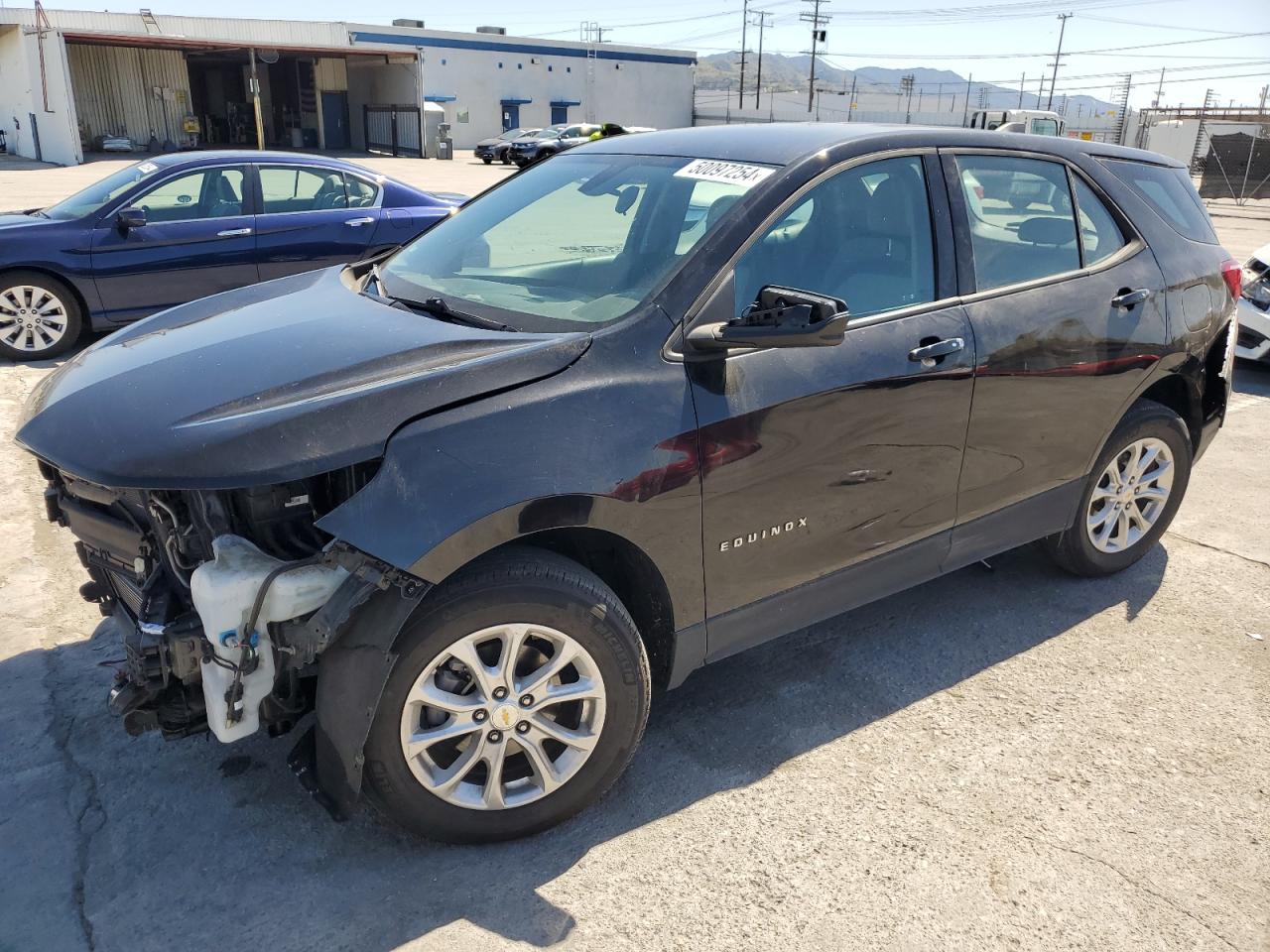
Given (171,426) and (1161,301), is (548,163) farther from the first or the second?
(1161,301)

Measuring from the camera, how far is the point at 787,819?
287 centimetres

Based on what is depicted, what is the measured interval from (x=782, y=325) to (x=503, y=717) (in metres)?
1.28

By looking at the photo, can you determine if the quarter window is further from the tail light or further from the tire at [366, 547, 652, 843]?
the tire at [366, 547, 652, 843]

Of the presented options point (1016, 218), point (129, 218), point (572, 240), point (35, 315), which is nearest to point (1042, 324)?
point (1016, 218)

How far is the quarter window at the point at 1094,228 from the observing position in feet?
12.8

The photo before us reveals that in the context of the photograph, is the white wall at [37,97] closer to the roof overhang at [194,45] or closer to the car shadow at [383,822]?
the roof overhang at [194,45]

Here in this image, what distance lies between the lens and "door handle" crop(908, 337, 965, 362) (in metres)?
3.21

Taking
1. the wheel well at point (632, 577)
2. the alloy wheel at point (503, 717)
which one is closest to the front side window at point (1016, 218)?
the wheel well at point (632, 577)

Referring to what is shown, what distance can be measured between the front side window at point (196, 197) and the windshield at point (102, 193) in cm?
18

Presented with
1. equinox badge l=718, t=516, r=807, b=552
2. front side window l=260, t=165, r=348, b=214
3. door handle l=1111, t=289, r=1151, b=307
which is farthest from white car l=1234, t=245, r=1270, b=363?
front side window l=260, t=165, r=348, b=214

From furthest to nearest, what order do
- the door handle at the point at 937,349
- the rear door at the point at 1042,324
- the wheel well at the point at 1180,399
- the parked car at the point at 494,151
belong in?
the parked car at the point at 494,151, the wheel well at the point at 1180,399, the rear door at the point at 1042,324, the door handle at the point at 937,349

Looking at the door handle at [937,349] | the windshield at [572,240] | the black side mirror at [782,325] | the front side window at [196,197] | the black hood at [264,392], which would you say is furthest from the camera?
the front side window at [196,197]

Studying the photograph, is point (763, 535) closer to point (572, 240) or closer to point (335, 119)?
point (572, 240)

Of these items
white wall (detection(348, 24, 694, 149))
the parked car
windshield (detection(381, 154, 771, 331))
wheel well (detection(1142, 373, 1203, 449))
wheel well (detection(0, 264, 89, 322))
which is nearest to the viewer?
windshield (detection(381, 154, 771, 331))
